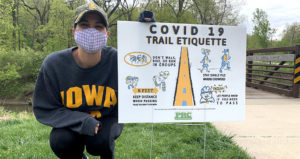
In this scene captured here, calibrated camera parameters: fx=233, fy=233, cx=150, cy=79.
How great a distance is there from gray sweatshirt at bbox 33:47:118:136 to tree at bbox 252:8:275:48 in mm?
21610

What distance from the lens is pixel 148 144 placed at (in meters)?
3.02

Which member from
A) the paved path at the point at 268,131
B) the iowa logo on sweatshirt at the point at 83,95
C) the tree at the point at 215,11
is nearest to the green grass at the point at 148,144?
the paved path at the point at 268,131

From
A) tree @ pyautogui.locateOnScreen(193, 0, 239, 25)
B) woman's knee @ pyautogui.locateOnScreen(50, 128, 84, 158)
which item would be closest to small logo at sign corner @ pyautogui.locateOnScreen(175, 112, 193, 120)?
woman's knee @ pyautogui.locateOnScreen(50, 128, 84, 158)

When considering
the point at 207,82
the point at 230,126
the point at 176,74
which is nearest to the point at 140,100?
the point at 176,74

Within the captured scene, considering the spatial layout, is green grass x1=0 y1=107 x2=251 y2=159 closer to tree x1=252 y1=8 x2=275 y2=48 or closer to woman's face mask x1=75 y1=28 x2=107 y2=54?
woman's face mask x1=75 y1=28 x2=107 y2=54

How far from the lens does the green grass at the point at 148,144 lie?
2.66m

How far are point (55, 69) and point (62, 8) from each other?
79.1ft

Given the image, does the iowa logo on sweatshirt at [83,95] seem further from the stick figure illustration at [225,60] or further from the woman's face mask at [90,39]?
the stick figure illustration at [225,60]

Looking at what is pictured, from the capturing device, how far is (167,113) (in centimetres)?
229

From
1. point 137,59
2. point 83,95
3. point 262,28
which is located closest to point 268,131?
point 137,59

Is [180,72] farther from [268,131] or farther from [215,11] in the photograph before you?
[215,11]

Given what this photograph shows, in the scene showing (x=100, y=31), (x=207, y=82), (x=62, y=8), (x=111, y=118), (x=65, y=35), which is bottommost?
(x=111, y=118)

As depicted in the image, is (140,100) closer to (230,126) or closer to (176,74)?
(176,74)

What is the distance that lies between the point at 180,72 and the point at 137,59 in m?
0.44
